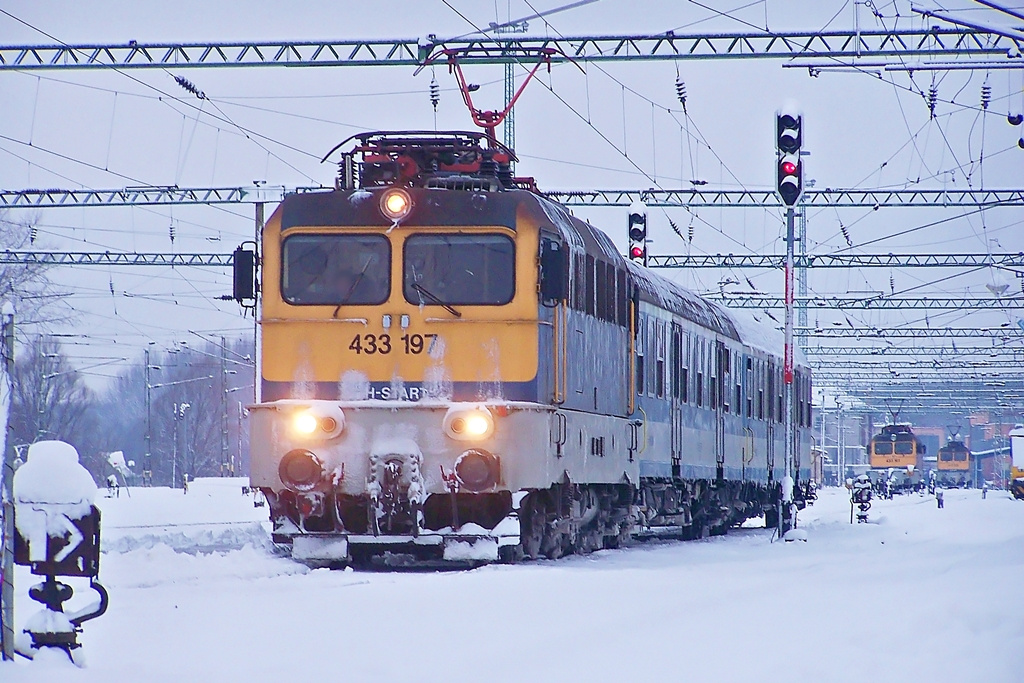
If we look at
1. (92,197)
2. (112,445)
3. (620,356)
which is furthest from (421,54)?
(112,445)

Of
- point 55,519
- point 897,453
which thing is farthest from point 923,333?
point 55,519

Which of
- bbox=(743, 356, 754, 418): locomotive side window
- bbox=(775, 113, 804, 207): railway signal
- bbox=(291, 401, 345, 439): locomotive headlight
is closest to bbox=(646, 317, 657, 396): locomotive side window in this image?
bbox=(775, 113, 804, 207): railway signal

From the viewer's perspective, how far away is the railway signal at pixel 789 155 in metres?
20.4

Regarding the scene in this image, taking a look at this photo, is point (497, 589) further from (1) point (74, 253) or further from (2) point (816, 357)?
(2) point (816, 357)

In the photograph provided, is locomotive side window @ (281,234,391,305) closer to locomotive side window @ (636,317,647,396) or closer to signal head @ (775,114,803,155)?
locomotive side window @ (636,317,647,396)

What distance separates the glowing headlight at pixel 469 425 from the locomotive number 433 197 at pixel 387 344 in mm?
750

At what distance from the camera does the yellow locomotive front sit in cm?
1363

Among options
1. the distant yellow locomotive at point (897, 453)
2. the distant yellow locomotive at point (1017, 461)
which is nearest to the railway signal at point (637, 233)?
the distant yellow locomotive at point (1017, 461)

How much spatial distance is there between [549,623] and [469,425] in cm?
445

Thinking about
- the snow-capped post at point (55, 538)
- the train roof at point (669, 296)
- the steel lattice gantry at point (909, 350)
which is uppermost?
the steel lattice gantry at point (909, 350)

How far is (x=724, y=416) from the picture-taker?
2398 cm

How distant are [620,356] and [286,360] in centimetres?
453

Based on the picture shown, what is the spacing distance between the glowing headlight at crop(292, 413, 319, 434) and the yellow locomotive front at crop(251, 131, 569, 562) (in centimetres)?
1

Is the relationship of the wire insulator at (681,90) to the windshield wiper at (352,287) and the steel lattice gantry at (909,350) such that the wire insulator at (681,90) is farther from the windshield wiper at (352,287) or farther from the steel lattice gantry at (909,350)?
the steel lattice gantry at (909,350)
